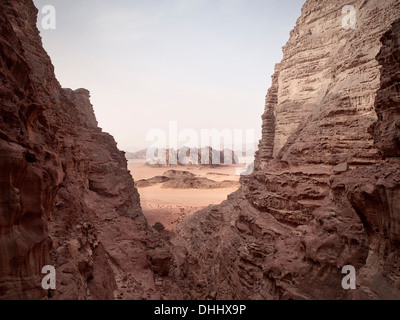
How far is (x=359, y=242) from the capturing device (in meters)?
7.08

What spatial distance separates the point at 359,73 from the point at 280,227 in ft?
29.1

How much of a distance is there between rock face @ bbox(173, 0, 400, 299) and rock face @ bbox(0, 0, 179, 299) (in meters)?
4.61

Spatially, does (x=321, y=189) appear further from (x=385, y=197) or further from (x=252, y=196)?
(x=385, y=197)

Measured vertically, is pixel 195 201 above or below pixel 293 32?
below

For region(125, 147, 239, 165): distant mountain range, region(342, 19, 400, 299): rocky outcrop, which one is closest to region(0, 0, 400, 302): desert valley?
region(342, 19, 400, 299): rocky outcrop

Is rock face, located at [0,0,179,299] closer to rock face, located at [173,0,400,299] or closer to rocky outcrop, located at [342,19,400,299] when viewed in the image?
rock face, located at [173,0,400,299]

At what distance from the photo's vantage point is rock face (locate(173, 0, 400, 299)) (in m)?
5.88

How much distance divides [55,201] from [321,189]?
10.8 metres

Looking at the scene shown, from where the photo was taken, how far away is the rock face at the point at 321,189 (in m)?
5.88

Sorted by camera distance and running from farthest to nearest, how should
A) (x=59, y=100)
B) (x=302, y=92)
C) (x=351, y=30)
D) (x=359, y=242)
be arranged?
(x=302, y=92) < (x=351, y=30) < (x=59, y=100) < (x=359, y=242)

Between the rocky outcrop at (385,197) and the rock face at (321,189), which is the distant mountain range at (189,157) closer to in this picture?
the rock face at (321,189)
